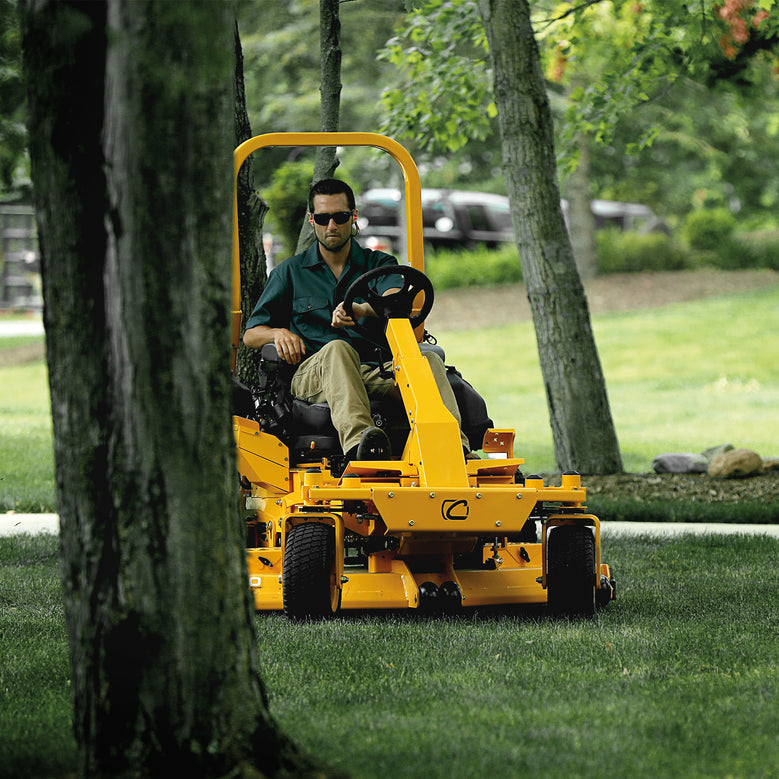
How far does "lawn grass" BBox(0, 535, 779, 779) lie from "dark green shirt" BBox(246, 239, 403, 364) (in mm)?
1428

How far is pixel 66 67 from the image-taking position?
2.85 meters

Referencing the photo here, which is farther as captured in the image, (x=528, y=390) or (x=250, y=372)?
(x=528, y=390)

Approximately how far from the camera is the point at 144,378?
110 inches

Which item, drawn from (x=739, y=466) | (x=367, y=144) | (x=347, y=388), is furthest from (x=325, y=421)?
(x=739, y=466)

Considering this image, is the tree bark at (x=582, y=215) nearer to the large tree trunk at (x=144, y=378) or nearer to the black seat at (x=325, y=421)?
the black seat at (x=325, y=421)

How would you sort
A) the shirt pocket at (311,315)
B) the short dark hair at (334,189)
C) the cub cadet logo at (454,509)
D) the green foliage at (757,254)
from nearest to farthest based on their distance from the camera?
the cub cadet logo at (454,509) → the short dark hair at (334,189) → the shirt pocket at (311,315) → the green foliage at (757,254)

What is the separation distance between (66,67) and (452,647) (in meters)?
2.52

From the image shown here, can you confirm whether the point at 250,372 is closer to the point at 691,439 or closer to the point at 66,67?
the point at 66,67

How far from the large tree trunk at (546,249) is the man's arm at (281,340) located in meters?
3.57

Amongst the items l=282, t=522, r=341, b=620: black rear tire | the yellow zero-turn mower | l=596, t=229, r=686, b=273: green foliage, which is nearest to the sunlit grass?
the yellow zero-turn mower

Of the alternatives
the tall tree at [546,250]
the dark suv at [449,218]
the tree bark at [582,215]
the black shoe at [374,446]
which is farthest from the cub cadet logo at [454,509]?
the dark suv at [449,218]

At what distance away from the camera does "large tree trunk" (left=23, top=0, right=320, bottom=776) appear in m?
2.78

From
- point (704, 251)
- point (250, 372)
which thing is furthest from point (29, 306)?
point (250, 372)

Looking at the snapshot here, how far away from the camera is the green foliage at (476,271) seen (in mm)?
23875
